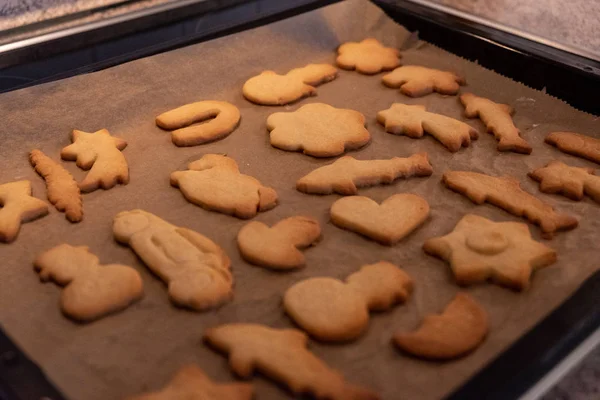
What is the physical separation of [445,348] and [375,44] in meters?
0.98

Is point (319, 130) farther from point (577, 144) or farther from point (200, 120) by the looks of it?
point (577, 144)

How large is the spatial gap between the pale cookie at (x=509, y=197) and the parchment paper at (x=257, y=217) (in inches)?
0.6

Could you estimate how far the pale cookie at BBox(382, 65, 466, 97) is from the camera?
146 cm

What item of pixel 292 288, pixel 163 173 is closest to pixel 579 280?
pixel 292 288

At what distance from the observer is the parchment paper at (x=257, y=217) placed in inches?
32.0

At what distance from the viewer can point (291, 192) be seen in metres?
1.15

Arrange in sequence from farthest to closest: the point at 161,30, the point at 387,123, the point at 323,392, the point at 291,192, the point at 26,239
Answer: the point at 161,30 → the point at 387,123 → the point at 291,192 → the point at 26,239 → the point at 323,392

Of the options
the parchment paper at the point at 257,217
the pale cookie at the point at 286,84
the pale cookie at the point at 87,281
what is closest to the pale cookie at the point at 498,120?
the parchment paper at the point at 257,217

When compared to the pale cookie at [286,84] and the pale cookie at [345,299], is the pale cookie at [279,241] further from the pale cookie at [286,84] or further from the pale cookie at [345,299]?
the pale cookie at [286,84]

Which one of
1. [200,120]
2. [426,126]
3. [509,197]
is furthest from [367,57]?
[509,197]

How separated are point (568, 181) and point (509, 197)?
118 mm

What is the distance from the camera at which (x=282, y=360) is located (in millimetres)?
786

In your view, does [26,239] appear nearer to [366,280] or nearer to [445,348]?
[366,280]

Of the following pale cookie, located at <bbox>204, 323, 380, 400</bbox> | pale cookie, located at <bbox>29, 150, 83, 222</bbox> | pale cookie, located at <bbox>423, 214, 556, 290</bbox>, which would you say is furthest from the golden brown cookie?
pale cookie, located at <bbox>29, 150, 83, 222</bbox>
